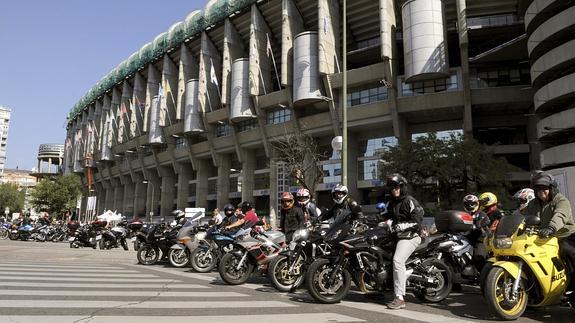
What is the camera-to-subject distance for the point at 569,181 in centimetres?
1919

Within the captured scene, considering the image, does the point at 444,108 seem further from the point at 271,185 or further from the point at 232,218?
the point at 232,218

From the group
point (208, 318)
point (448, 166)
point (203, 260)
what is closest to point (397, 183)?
point (208, 318)

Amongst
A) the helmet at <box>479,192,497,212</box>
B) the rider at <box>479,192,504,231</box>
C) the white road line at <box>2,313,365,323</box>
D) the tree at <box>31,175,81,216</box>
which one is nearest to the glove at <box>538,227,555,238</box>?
the white road line at <box>2,313,365,323</box>

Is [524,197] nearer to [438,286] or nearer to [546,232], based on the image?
[438,286]

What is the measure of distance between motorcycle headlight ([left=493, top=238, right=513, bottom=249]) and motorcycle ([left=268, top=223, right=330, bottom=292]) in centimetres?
251

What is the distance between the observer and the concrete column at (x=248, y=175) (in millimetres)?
48062

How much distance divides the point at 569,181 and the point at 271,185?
94.7 ft

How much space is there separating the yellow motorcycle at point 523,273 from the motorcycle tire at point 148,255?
9.04 metres

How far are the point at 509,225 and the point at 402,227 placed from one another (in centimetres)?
130

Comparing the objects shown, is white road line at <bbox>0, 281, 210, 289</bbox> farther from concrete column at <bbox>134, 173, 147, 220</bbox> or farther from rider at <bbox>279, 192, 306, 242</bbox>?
concrete column at <bbox>134, 173, 147, 220</bbox>

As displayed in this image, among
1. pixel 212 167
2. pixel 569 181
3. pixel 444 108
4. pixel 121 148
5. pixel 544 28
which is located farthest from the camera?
pixel 121 148

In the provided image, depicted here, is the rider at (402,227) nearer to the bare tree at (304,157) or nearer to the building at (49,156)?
the bare tree at (304,157)

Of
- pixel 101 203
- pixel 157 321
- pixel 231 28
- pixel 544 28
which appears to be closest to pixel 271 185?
pixel 231 28

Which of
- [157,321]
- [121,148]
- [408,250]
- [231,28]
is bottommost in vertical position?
[157,321]
